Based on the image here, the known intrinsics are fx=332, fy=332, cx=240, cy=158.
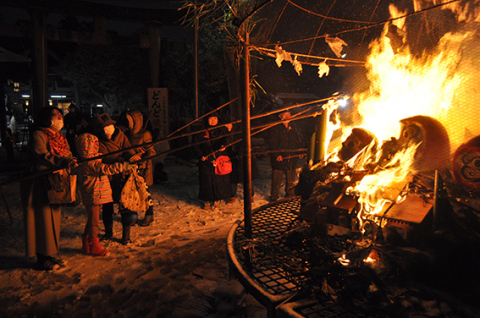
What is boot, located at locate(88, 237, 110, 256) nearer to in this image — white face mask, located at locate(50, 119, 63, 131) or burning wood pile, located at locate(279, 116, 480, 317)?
white face mask, located at locate(50, 119, 63, 131)

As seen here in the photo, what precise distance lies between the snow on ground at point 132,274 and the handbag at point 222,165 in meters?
0.92

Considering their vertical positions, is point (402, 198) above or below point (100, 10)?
below

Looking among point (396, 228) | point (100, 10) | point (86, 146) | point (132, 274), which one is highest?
point (100, 10)

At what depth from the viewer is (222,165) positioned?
7.23m

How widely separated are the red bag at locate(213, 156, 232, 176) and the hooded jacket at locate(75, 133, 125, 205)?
2.61m

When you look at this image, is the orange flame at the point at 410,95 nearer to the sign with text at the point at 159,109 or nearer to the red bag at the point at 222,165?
the red bag at the point at 222,165

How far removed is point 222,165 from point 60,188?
11.4 ft

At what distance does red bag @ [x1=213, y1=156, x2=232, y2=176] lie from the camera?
23.6ft

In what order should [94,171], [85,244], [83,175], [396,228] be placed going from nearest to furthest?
[396,228] → [94,171] → [83,175] → [85,244]

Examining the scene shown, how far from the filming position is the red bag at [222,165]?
7.18 meters

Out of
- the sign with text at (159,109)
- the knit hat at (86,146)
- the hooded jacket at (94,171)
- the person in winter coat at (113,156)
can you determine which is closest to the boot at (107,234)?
the person in winter coat at (113,156)

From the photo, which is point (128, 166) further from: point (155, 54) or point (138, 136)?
point (155, 54)

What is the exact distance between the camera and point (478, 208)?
239cm

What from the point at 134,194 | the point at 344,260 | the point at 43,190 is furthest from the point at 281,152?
the point at 344,260
